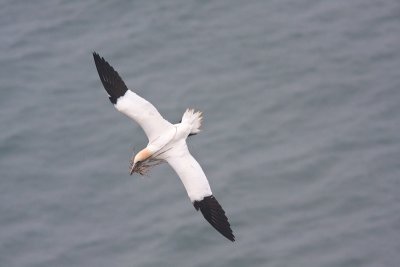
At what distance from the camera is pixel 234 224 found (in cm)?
2166

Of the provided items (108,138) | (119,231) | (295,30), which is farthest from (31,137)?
(295,30)

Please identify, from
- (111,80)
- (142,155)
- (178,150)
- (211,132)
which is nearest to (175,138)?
(178,150)

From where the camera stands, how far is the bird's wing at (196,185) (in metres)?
15.9

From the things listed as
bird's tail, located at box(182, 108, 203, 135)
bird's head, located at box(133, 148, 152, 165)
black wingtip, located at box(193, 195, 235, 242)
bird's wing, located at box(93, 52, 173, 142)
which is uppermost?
A: bird's wing, located at box(93, 52, 173, 142)

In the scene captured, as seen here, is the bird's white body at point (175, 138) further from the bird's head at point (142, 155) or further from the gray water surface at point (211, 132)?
the gray water surface at point (211, 132)

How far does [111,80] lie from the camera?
1661 centimetres

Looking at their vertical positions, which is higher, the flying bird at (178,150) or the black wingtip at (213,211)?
the flying bird at (178,150)

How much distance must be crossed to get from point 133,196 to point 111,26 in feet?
17.3

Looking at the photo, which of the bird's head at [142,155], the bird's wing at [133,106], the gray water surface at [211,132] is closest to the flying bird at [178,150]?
the bird's wing at [133,106]

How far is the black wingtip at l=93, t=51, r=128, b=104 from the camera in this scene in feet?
53.9

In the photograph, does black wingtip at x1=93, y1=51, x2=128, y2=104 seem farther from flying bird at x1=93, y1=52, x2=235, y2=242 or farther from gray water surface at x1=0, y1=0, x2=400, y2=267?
gray water surface at x1=0, y1=0, x2=400, y2=267

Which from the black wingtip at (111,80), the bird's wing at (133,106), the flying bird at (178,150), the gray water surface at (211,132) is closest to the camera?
the flying bird at (178,150)

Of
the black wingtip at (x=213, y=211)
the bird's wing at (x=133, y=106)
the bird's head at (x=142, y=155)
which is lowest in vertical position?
the black wingtip at (x=213, y=211)

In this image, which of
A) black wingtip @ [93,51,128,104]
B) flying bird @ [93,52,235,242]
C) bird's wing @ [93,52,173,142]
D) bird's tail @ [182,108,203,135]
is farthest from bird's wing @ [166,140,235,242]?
black wingtip @ [93,51,128,104]
